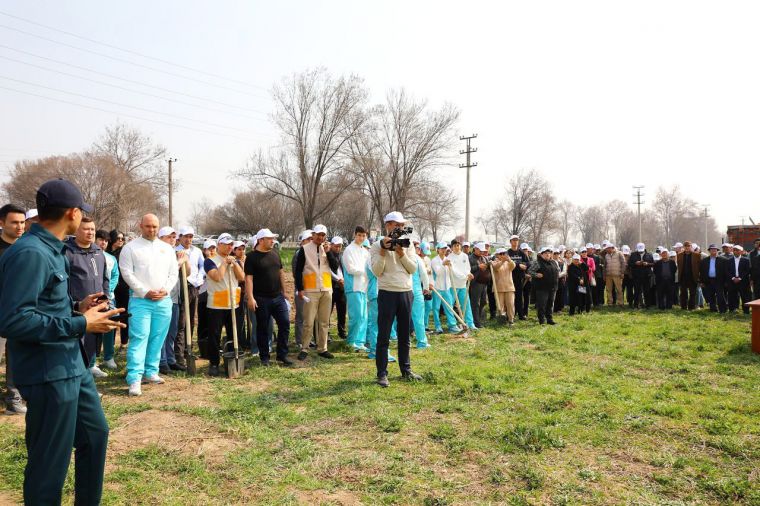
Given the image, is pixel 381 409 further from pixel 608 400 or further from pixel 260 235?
pixel 260 235

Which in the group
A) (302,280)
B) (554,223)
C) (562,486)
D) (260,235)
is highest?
(554,223)

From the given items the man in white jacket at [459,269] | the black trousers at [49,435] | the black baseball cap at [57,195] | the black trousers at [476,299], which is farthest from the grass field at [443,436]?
the black trousers at [476,299]

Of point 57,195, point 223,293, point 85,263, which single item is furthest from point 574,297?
point 57,195

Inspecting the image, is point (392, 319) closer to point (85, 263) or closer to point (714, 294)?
point (85, 263)

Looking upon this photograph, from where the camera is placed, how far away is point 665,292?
15406mm

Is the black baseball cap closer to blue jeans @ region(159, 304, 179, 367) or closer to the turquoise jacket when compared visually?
the turquoise jacket

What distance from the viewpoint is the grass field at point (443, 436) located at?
369cm

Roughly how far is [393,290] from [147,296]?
309cm

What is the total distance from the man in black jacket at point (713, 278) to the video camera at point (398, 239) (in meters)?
12.0

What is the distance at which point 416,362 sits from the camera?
7.85 metres

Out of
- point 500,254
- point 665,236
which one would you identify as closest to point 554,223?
point 665,236

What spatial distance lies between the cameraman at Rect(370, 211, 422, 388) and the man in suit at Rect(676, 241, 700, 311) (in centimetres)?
1199

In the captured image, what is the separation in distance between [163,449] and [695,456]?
447 cm

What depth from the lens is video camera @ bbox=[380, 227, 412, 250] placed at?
6430 millimetres
